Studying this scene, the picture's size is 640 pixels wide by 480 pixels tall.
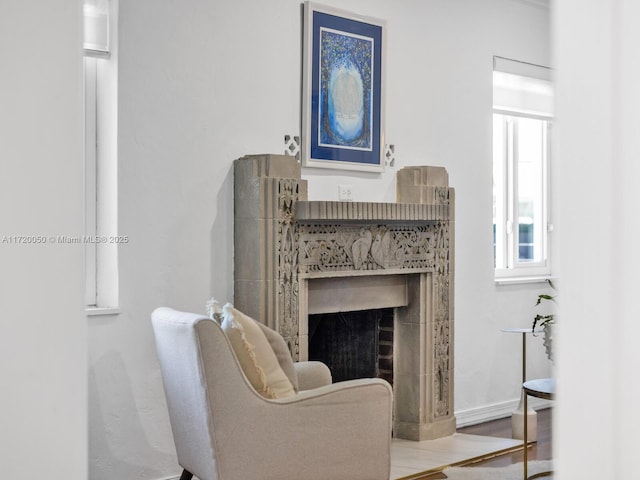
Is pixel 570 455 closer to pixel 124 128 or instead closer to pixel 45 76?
pixel 45 76

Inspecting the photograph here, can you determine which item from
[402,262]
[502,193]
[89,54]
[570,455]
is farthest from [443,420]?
[570,455]

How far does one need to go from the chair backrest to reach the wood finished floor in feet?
4.62

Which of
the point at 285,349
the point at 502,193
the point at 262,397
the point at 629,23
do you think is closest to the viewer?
the point at 629,23

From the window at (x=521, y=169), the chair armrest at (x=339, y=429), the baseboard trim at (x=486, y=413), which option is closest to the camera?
the chair armrest at (x=339, y=429)

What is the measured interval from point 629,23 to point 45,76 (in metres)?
1.32

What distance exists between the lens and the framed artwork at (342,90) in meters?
4.45

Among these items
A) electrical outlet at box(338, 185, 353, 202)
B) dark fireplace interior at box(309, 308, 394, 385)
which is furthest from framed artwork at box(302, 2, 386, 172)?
dark fireplace interior at box(309, 308, 394, 385)

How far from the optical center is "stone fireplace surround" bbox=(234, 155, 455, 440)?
13.1ft

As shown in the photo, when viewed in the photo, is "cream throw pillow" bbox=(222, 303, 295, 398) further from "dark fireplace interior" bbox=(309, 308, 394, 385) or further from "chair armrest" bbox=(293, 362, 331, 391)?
"dark fireplace interior" bbox=(309, 308, 394, 385)

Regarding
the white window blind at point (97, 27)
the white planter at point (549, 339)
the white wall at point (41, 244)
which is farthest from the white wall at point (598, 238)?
the white planter at point (549, 339)

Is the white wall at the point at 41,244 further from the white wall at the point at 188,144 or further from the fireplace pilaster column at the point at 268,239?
the fireplace pilaster column at the point at 268,239

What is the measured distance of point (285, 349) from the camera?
3.33 meters

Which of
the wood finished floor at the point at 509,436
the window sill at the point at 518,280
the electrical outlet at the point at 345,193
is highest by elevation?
the electrical outlet at the point at 345,193

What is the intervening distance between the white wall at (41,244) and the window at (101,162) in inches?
75.8
